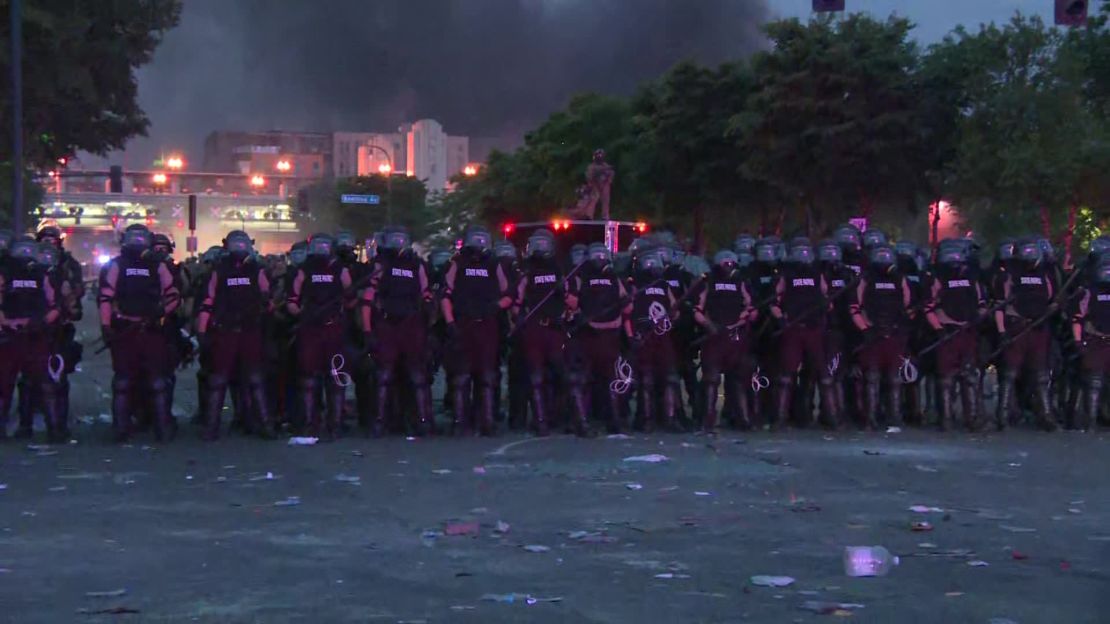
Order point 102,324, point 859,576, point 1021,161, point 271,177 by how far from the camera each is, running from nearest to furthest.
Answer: point 859,576 → point 102,324 → point 1021,161 → point 271,177

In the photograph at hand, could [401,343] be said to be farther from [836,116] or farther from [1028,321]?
[836,116]

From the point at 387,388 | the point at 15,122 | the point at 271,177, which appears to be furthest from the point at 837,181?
the point at 271,177

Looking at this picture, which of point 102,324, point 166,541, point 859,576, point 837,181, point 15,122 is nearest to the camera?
point 859,576

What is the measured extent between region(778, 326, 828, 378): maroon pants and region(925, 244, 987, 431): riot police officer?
Result: 51.1 inches

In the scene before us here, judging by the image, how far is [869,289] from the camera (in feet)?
53.5

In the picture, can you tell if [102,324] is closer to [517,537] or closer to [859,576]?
[517,537]

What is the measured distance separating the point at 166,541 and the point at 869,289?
30.8 feet

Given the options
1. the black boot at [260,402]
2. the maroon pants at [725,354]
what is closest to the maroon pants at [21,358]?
the black boot at [260,402]

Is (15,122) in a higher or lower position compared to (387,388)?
higher

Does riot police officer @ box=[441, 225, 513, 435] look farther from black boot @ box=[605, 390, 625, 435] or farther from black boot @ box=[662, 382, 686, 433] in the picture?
black boot @ box=[662, 382, 686, 433]

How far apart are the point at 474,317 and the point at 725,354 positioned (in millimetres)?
2809

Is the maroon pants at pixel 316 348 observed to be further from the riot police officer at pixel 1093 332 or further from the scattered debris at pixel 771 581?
the riot police officer at pixel 1093 332

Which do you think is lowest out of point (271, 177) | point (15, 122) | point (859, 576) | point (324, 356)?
point (859, 576)

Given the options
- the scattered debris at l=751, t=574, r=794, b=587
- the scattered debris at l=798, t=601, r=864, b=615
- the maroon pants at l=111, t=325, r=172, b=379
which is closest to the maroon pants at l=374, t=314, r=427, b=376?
the maroon pants at l=111, t=325, r=172, b=379
